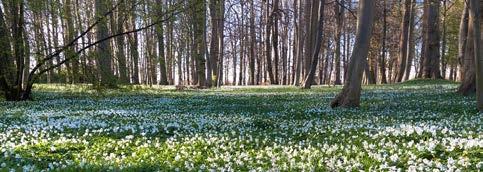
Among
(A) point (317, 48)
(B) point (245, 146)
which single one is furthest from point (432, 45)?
(B) point (245, 146)

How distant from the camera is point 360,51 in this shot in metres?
15.8

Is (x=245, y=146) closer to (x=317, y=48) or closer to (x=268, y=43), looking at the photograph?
(x=317, y=48)

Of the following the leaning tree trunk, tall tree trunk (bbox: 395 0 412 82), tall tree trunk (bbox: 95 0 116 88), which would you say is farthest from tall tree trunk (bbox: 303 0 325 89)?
the leaning tree trunk

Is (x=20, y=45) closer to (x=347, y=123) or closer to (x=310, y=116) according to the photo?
(x=310, y=116)

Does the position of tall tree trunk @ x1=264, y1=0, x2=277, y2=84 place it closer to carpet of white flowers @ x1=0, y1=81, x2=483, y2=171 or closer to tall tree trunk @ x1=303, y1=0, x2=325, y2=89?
tall tree trunk @ x1=303, y1=0, x2=325, y2=89

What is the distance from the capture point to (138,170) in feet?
18.7

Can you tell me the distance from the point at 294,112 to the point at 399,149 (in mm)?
7850

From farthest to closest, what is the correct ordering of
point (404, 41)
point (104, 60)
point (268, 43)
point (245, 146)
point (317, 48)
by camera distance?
point (268, 43)
point (404, 41)
point (317, 48)
point (104, 60)
point (245, 146)

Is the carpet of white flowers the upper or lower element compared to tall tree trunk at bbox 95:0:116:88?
lower

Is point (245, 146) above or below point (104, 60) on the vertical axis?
below

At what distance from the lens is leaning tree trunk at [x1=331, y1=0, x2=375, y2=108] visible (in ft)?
51.4

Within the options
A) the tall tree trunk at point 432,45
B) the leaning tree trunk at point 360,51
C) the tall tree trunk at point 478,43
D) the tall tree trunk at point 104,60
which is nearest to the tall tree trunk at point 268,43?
the tall tree trunk at point 432,45

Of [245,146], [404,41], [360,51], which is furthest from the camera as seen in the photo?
[404,41]

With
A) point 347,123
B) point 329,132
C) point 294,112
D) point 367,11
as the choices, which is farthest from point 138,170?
point 367,11
